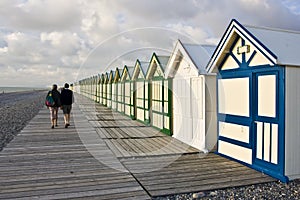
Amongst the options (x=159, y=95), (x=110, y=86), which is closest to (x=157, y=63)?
(x=159, y=95)

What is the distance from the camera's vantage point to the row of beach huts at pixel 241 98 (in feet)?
15.3

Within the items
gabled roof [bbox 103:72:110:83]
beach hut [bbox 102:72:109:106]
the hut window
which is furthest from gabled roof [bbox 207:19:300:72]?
beach hut [bbox 102:72:109:106]

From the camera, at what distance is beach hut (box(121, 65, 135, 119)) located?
1382 cm

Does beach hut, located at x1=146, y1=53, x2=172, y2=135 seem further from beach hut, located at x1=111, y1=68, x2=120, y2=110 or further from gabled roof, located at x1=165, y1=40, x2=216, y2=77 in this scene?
beach hut, located at x1=111, y1=68, x2=120, y2=110

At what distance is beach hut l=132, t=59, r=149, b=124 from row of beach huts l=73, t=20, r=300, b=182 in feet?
7.44

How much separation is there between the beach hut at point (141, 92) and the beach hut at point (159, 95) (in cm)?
49

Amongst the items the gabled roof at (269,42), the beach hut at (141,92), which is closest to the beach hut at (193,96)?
the gabled roof at (269,42)

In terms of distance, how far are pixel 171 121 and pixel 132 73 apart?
567 cm

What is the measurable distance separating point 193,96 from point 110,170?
3.28m

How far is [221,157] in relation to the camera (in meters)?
6.22

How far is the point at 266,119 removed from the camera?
5.00m

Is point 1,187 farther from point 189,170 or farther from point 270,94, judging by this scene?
point 270,94

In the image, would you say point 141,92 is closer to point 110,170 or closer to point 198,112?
point 198,112

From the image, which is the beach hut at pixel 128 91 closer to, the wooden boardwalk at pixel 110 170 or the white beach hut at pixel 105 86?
the white beach hut at pixel 105 86
